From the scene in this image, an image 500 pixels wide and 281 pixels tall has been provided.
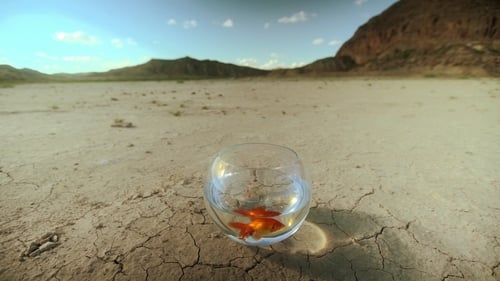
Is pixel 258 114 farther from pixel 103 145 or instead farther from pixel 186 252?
pixel 186 252

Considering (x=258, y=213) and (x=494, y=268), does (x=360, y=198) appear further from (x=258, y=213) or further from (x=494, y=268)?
(x=258, y=213)

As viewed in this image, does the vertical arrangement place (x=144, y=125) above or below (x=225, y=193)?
below

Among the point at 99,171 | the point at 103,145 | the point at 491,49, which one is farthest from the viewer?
the point at 491,49

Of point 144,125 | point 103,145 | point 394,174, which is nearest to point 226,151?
point 394,174

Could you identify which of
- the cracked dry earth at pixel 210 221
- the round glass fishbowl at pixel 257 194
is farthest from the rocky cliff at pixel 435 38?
the round glass fishbowl at pixel 257 194

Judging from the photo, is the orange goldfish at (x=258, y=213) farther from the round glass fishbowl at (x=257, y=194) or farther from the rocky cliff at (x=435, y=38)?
the rocky cliff at (x=435, y=38)

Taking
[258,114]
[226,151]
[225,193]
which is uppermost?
[226,151]

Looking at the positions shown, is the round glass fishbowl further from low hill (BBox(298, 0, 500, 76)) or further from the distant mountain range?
low hill (BBox(298, 0, 500, 76))
